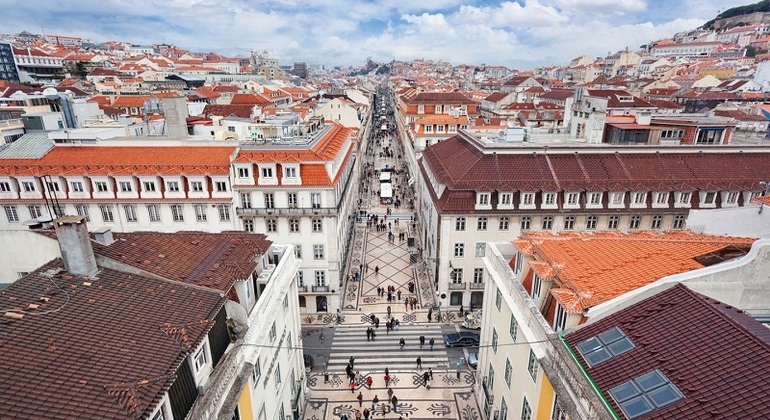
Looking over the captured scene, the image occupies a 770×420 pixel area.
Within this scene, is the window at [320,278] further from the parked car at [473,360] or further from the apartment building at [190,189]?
the parked car at [473,360]

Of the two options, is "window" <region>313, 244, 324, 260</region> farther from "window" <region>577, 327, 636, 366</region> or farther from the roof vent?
"window" <region>577, 327, 636, 366</region>

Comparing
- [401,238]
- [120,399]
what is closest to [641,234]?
[120,399]

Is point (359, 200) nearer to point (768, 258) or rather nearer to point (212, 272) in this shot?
point (212, 272)

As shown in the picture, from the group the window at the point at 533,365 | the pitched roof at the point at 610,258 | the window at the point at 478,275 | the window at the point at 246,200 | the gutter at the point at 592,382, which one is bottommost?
the window at the point at 478,275

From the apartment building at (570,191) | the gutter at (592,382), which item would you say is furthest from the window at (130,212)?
the gutter at (592,382)

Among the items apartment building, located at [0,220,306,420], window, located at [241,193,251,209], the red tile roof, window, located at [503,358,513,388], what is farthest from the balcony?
window, located at [503,358,513,388]

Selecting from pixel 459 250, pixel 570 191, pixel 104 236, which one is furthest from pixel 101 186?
pixel 570 191

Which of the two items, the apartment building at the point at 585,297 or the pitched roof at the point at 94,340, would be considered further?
the apartment building at the point at 585,297
